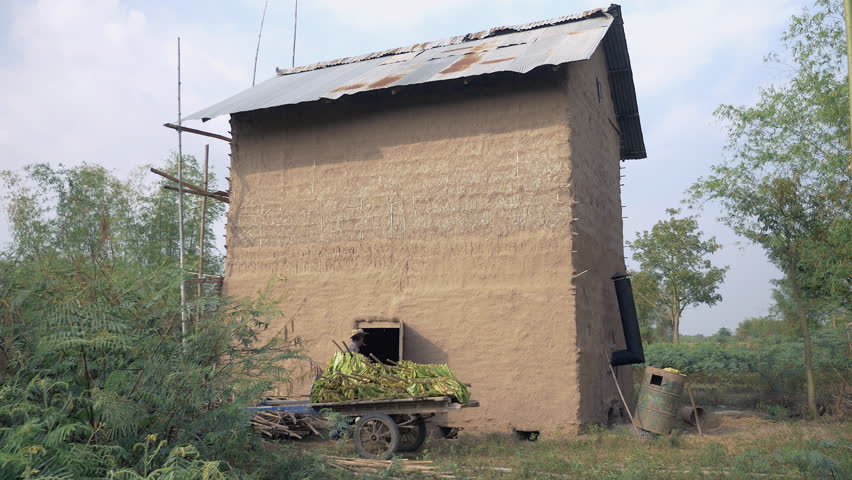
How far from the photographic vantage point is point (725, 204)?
1415 cm

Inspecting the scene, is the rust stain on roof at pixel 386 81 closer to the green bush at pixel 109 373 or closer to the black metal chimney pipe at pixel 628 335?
the black metal chimney pipe at pixel 628 335

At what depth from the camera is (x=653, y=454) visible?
8352 millimetres

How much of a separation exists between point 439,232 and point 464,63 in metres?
3.15

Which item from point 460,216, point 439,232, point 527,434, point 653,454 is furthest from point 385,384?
point 653,454

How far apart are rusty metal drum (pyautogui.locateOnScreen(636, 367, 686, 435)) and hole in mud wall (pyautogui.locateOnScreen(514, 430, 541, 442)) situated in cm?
157

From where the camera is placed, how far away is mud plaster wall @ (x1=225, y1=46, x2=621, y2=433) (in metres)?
9.98

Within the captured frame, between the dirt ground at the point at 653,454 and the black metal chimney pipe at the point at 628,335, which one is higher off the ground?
the black metal chimney pipe at the point at 628,335

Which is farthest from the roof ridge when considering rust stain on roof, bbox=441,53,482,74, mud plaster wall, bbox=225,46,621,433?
mud plaster wall, bbox=225,46,621,433

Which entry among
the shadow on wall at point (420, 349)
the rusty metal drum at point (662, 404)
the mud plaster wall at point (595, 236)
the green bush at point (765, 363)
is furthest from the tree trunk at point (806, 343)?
the shadow on wall at point (420, 349)

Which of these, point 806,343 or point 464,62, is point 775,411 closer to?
point 806,343

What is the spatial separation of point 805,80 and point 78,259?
16008 millimetres

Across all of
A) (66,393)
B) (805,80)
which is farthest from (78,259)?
(805,80)

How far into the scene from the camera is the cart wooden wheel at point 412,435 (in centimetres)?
843

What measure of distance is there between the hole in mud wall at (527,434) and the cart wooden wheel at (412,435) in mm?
1894
